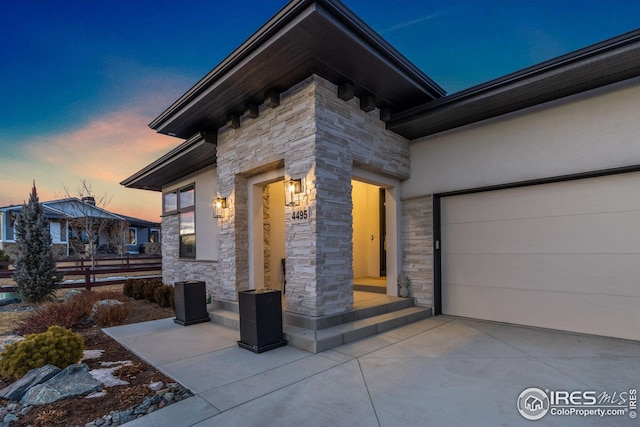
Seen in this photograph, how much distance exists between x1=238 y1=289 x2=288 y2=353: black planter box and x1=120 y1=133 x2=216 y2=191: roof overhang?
13.9 feet

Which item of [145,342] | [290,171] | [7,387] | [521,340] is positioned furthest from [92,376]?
[521,340]

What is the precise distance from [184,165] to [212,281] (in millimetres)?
3342

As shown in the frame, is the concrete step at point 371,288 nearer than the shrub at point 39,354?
No

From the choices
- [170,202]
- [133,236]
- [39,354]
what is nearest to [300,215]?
[39,354]

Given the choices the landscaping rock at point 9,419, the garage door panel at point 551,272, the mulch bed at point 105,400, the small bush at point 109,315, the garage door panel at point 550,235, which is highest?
the garage door panel at point 550,235

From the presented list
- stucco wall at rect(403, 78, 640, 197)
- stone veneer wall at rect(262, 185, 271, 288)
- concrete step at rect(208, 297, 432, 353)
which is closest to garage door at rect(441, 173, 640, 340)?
stucco wall at rect(403, 78, 640, 197)

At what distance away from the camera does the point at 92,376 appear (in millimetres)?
3527

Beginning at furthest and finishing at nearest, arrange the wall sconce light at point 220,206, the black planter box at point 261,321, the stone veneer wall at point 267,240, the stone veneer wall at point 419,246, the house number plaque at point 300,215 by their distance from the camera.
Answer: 1. the stone veneer wall at point 267,240
2. the wall sconce light at point 220,206
3. the stone veneer wall at point 419,246
4. the house number plaque at point 300,215
5. the black planter box at point 261,321

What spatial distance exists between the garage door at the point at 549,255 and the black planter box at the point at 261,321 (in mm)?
3647

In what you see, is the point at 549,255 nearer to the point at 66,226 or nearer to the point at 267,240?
the point at 267,240

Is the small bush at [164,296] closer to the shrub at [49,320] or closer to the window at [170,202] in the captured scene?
the shrub at [49,320]

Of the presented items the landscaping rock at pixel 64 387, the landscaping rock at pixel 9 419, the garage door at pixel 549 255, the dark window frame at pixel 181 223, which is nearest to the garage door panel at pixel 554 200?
the garage door at pixel 549 255

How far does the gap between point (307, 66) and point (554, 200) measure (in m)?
4.52

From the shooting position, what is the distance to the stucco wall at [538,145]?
→ 4.48 meters
